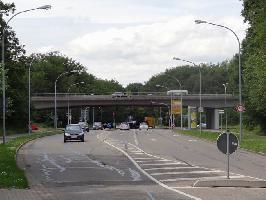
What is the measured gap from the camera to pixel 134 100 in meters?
129

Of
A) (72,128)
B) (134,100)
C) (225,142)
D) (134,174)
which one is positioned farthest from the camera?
(134,100)

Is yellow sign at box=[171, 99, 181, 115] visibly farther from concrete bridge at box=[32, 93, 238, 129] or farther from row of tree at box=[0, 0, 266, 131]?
row of tree at box=[0, 0, 266, 131]


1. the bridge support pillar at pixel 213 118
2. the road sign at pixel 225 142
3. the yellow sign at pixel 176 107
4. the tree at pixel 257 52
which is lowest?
the bridge support pillar at pixel 213 118

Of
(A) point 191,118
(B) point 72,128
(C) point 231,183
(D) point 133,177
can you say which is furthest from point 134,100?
(C) point 231,183

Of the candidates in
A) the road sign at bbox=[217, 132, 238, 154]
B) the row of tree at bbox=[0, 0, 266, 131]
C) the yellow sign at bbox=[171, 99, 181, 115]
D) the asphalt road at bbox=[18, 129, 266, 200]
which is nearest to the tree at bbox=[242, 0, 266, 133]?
the row of tree at bbox=[0, 0, 266, 131]

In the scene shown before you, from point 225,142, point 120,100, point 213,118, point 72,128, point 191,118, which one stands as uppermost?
point 120,100

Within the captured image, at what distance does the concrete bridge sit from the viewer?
122312mm

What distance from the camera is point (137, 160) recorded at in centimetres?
3238

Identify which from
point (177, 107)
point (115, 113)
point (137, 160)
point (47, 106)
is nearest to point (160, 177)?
point (137, 160)

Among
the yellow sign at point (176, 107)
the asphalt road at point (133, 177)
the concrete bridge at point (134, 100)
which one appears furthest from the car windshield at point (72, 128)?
the concrete bridge at point (134, 100)

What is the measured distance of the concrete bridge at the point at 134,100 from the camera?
4815 inches

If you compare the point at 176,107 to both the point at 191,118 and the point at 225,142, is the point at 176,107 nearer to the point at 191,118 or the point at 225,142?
the point at 191,118

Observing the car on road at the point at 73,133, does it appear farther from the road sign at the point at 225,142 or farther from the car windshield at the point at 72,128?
the road sign at the point at 225,142

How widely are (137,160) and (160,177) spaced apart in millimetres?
9234
